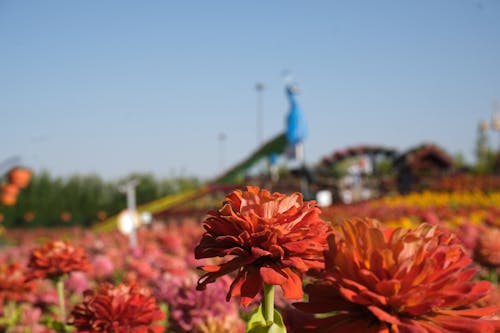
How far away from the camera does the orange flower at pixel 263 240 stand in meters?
0.80

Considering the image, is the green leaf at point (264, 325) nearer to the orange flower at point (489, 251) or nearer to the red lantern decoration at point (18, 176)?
the orange flower at point (489, 251)

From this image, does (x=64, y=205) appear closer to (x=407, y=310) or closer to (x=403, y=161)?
(x=403, y=161)

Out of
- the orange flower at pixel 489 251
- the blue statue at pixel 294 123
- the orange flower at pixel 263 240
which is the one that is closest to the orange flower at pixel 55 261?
the orange flower at pixel 263 240

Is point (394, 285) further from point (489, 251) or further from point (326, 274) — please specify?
point (489, 251)

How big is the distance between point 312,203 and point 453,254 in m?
0.23

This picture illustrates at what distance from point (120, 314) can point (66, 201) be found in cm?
2491

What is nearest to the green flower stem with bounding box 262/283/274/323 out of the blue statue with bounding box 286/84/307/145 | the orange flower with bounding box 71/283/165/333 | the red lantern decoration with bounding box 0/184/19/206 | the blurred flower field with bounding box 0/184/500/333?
the blurred flower field with bounding box 0/184/500/333

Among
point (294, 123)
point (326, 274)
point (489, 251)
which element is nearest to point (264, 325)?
point (326, 274)

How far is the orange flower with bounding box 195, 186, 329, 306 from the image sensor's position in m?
0.80

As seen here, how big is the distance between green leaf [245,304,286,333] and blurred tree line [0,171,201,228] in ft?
77.4

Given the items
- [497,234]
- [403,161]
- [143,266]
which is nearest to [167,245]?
[143,266]

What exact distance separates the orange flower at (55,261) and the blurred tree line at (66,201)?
74.4 feet

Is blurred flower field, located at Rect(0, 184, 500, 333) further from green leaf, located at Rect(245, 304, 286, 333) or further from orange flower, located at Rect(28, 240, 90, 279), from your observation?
orange flower, located at Rect(28, 240, 90, 279)

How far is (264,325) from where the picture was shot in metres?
0.82
